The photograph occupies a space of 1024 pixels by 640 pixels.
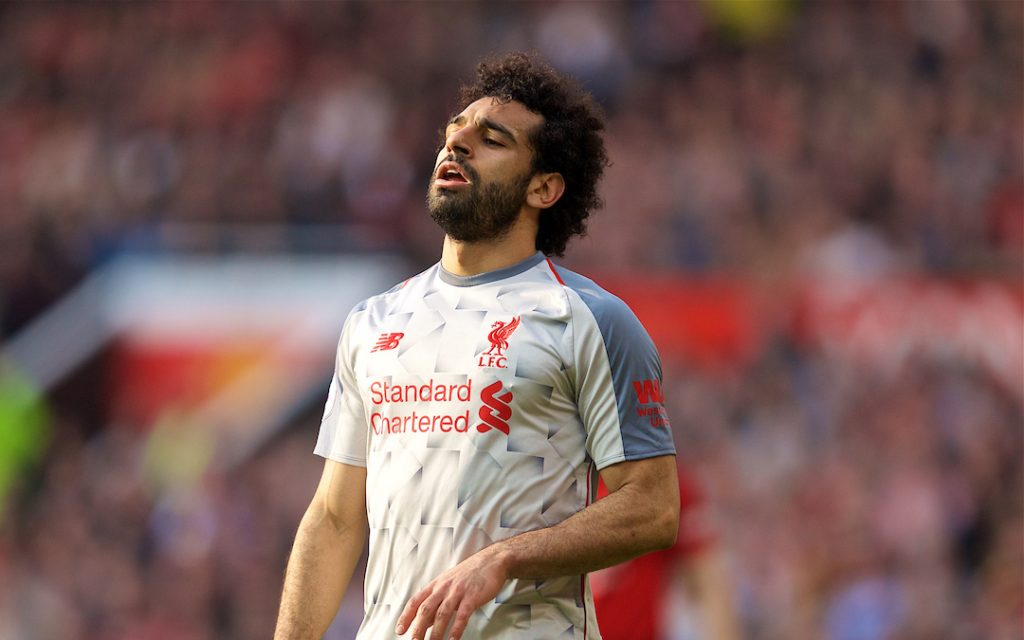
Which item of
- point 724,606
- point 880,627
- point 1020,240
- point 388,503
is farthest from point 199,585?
point 388,503

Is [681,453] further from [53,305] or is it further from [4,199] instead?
[4,199]

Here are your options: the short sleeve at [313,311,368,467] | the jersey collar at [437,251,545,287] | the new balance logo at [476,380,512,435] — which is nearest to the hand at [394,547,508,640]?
the new balance logo at [476,380,512,435]

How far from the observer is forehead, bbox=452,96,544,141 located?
396 cm

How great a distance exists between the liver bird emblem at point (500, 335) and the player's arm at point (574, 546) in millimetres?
409

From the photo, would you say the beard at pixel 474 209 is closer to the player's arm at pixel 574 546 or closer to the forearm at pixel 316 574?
the player's arm at pixel 574 546

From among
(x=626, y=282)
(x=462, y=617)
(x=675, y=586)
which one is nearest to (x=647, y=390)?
(x=462, y=617)

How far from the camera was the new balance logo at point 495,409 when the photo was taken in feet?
11.7

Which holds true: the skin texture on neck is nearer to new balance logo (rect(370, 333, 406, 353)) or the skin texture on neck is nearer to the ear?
the ear

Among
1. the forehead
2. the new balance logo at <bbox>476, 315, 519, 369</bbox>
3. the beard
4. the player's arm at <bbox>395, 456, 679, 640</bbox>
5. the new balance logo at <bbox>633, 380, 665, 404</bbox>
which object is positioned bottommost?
the player's arm at <bbox>395, 456, 679, 640</bbox>

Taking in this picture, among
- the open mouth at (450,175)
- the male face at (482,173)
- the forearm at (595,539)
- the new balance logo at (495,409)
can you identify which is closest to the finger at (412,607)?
the forearm at (595,539)

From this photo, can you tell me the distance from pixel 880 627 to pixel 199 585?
539cm

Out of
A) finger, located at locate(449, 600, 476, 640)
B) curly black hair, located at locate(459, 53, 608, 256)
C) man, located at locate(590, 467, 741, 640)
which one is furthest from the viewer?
man, located at locate(590, 467, 741, 640)

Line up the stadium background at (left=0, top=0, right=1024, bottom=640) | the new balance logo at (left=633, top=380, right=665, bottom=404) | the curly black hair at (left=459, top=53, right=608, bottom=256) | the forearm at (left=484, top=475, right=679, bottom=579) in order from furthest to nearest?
the stadium background at (left=0, top=0, right=1024, bottom=640)
the curly black hair at (left=459, top=53, right=608, bottom=256)
the new balance logo at (left=633, top=380, right=665, bottom=404)
the forearm at (left=484, top=475, right=679, bottom=579)

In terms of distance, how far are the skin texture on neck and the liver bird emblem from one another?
0.79ft
